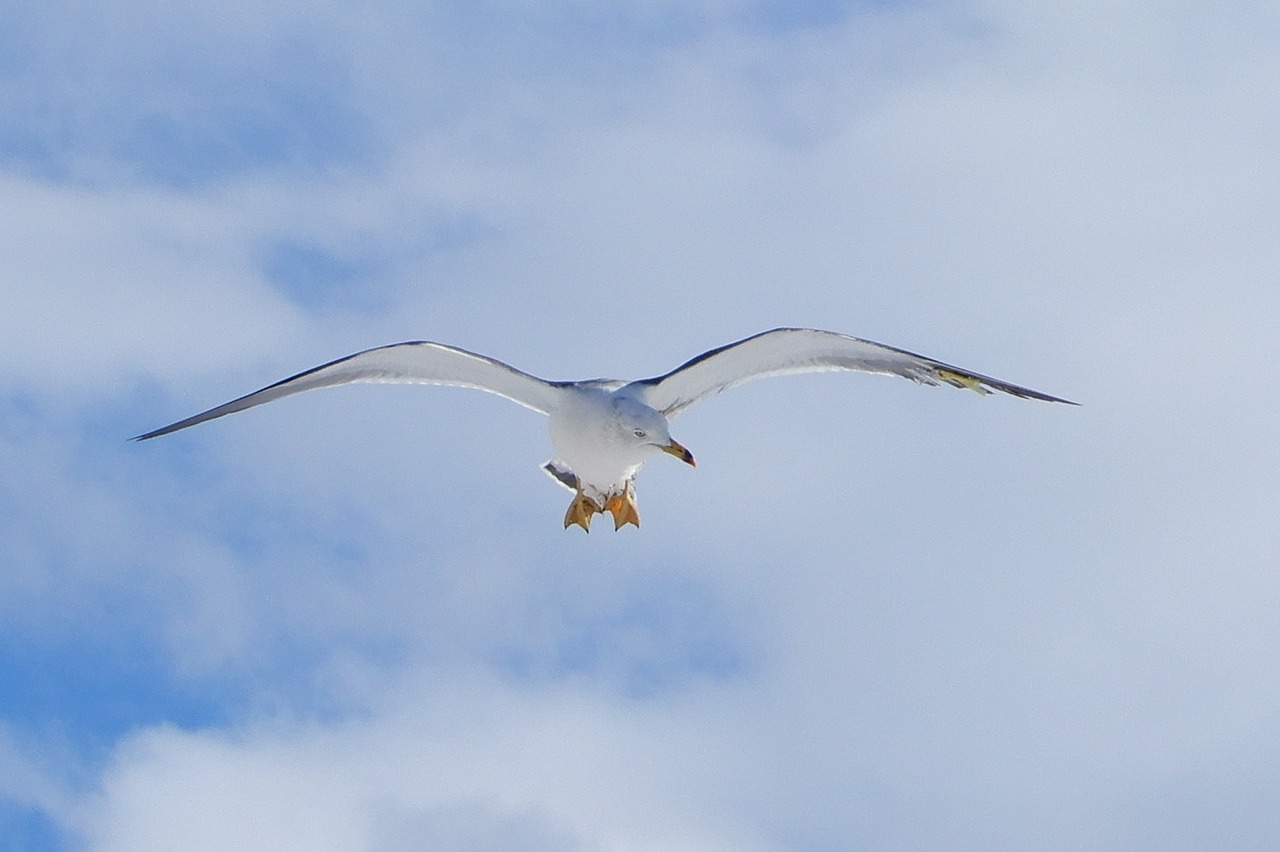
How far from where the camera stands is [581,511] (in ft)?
68.8

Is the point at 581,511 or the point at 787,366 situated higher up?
the point at 787,366

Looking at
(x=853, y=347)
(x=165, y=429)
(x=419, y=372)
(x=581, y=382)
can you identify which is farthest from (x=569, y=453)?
(x=165, y=429)

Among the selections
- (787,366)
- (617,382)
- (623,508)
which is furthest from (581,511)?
(787,366)

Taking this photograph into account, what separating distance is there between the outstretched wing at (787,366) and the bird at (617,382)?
14mm

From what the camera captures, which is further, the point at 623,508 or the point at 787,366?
the point at 623,508

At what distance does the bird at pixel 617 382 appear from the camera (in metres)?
18.7

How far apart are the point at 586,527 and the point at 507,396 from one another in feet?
7.64

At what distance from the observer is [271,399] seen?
20.0m

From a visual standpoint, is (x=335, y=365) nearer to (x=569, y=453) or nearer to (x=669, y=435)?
(x=569, y=453)

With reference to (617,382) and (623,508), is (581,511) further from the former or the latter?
(617,382)

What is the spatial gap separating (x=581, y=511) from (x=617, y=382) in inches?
Answer: 85.0

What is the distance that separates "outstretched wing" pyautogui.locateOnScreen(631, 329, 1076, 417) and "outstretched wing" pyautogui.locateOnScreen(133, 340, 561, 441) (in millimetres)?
1533

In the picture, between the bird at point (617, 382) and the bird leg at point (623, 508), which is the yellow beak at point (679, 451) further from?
the bird leg at point (623, 508)

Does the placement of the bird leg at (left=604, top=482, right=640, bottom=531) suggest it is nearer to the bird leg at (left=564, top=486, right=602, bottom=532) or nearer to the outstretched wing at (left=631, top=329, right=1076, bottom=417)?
the bird leg at (left=564, top=486, right=602, bottom=532)
